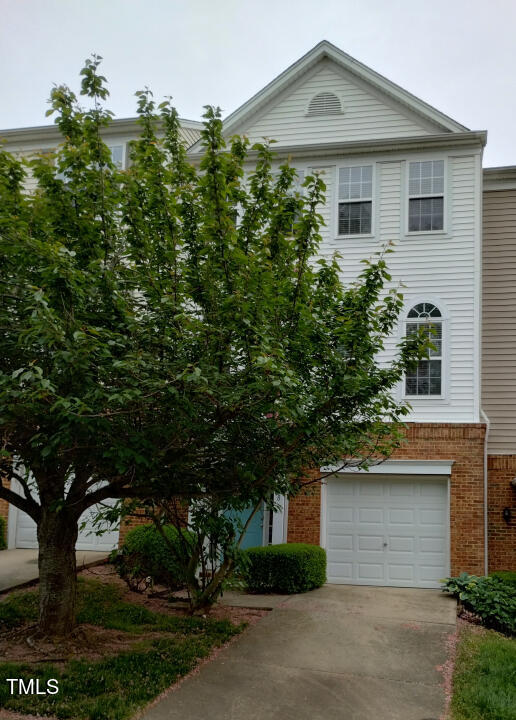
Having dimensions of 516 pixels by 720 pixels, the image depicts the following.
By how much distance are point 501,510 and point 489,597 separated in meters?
3.08

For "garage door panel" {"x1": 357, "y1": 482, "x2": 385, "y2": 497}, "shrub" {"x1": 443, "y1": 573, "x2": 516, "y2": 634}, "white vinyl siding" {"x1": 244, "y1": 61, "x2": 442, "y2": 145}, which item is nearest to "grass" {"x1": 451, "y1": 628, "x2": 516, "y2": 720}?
"shrub" {"x1": 443, "y1": 573, "x2": 516, "y2": 634}

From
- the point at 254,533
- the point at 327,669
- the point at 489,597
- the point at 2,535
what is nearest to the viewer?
the point at 327,669

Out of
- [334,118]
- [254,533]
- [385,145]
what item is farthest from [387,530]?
[334,118]

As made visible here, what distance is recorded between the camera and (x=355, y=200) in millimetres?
14672

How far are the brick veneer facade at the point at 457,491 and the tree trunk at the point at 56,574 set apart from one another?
18.2 feet

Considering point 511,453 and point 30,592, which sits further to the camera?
point 511,453

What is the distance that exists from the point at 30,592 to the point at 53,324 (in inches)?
285

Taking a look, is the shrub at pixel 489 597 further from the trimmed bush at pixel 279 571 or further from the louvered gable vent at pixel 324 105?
the louvered gable vent at pixel 324 105

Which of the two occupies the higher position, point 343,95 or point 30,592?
point 343,95

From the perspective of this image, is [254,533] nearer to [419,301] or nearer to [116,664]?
[419,301]

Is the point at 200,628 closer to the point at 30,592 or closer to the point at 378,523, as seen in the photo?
the point at 30,592

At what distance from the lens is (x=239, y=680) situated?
727 centimetres

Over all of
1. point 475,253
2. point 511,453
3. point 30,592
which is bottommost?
point 30,592

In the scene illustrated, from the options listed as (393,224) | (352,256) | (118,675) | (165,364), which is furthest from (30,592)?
(393,224)
